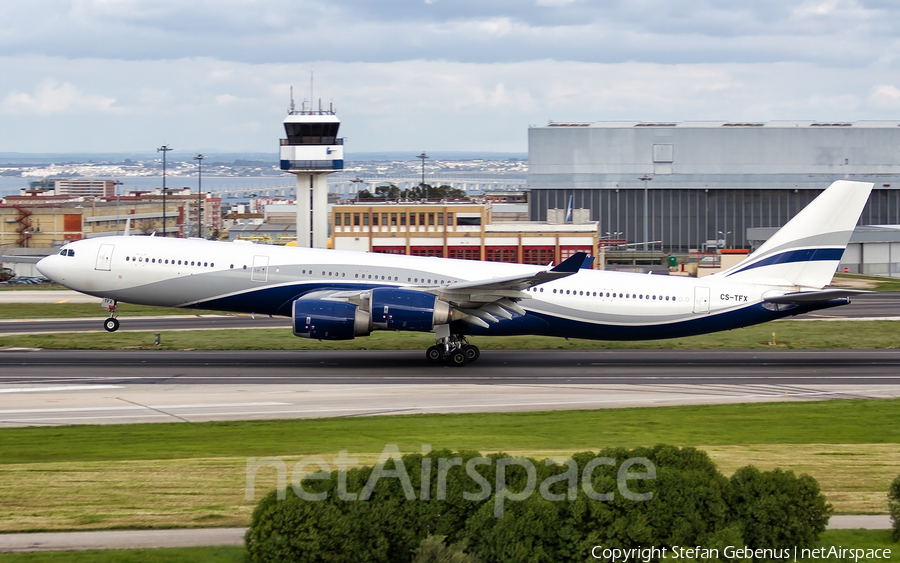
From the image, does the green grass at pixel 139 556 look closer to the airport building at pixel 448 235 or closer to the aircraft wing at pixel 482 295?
the aircraft wing at pixel 482 295

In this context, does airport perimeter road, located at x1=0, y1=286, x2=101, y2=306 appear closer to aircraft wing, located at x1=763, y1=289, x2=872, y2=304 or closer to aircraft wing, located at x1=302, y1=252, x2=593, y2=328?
aircraft wing, located at x1=302, y1=252, x2=593, y2=328

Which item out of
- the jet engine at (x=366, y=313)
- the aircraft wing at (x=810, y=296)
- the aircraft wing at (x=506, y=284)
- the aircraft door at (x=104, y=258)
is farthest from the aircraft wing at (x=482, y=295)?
the aircraft wing at (x=810, y=296)

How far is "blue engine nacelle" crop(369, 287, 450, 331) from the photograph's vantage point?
1318 inches

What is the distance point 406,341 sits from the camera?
41.6 metres

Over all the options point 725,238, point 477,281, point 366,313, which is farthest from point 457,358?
point 725,238

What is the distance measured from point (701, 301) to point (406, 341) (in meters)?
13.3

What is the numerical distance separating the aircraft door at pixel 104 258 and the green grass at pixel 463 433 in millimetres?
13568

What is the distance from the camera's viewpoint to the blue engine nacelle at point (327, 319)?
3306 centimetres

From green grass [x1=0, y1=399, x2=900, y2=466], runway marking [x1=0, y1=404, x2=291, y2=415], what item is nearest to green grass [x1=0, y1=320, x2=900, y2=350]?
runway marking [x1=0, y1=404, x2=291, y2=415]

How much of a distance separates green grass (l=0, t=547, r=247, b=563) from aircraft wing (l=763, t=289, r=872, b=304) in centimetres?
2634

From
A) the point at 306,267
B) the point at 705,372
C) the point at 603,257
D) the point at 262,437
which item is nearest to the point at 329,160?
the point at 603,257

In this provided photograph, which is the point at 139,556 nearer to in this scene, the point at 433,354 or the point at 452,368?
the point at 452,368

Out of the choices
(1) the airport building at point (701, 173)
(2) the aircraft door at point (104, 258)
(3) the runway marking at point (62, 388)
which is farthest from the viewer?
(1) the airport building at point (701, 173)

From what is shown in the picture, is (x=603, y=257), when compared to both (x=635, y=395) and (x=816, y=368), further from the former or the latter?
(x=635, y=395)
